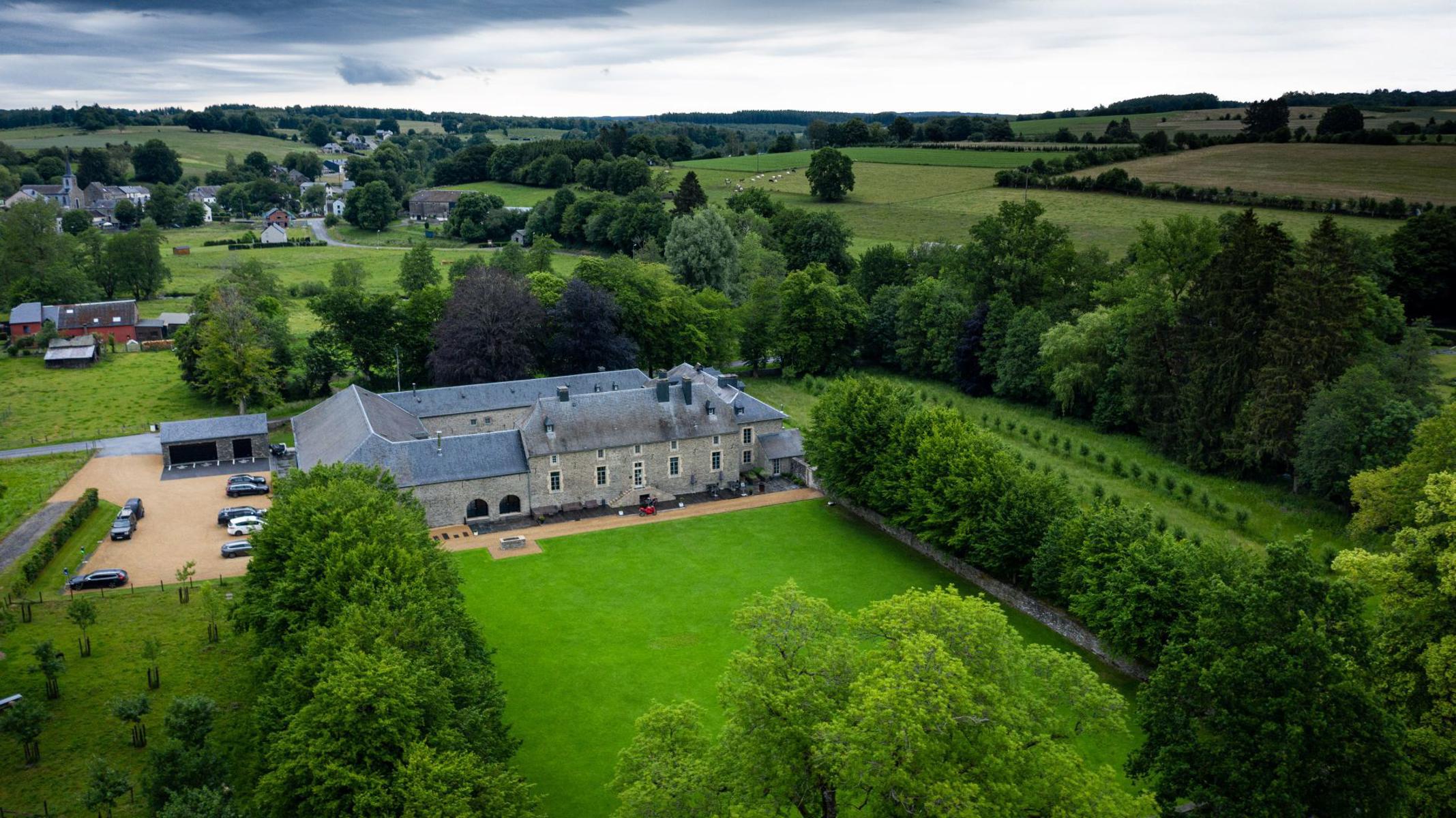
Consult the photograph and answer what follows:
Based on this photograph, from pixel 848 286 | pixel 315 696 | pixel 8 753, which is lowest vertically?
pixel 8 753

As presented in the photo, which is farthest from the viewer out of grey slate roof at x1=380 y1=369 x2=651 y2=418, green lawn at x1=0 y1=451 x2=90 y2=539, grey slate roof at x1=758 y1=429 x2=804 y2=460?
grey slate roof at x1=380 y1=369 x2=651 y2=418

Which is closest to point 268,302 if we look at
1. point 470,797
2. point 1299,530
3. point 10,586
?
point 10,586

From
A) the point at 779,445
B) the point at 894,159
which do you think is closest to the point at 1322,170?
the point at 894,159

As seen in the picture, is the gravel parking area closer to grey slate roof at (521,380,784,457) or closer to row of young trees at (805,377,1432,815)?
grey slate roof at (521,380,784,457)

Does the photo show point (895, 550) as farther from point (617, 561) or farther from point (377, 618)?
point (377, 618)

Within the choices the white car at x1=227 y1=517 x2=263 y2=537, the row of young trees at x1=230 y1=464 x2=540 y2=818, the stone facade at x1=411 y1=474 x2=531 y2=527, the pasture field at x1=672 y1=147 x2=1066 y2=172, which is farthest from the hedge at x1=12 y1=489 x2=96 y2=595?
the pasture field at x1=672 y1=147 x2=1066 y2=172

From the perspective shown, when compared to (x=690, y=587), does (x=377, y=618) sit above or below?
above

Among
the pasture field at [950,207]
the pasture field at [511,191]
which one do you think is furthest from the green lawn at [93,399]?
the pasture field at [511,191]
